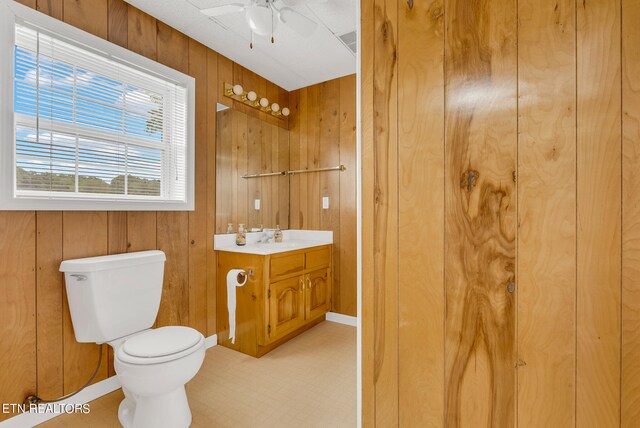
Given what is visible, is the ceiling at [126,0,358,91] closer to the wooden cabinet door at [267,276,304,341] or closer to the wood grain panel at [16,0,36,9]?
the wood grain panel at [16,0,36,9]

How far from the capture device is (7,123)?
1.41 metres

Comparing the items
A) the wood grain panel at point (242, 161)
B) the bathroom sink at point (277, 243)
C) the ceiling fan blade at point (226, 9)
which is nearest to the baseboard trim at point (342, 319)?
the bathroom sink at point (277, 243)

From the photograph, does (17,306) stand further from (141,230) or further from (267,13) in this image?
(267,13)

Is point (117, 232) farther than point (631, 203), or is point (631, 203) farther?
point (117, 232)

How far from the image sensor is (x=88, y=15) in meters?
1.71

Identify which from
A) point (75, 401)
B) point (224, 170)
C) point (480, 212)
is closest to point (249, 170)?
point (224, 170)

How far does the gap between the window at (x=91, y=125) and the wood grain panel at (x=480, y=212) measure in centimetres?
190

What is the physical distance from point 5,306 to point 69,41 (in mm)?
1438

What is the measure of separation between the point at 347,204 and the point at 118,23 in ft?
7.18

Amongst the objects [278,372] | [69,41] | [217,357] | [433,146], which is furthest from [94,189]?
[433,146]

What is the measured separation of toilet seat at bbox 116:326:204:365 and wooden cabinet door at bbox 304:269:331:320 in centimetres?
120

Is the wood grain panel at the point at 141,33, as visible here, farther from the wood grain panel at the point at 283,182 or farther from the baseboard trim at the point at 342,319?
the baseboard trim at the point at 342,319

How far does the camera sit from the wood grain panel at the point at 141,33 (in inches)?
75.0

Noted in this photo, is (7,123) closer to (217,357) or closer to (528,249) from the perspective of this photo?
(217,357)
